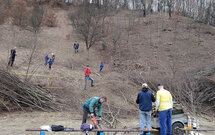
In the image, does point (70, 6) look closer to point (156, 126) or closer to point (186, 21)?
point (186, 21)

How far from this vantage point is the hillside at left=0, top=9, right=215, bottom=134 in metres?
14.1

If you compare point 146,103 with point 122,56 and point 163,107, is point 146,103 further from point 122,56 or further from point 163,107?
point 122,56

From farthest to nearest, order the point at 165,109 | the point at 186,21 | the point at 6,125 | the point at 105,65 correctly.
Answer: the point at 186,21
the point at 105,65
the point at 6,125
the point at 165,109

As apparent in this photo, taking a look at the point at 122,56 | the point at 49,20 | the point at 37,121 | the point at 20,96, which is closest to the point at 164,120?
the point at 37,121

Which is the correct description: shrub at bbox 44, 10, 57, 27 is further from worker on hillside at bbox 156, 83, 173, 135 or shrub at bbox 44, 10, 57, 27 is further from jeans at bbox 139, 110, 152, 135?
worker on hillside at bbox 156, 83, 173, 135

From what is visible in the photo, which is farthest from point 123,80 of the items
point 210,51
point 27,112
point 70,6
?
point 70,6

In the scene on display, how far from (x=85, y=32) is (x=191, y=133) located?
19741 mm

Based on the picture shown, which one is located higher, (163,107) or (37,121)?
(163,107)

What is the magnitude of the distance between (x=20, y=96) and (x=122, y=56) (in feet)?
56.5

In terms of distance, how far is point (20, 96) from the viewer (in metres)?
10.2

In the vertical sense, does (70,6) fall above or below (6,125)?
above

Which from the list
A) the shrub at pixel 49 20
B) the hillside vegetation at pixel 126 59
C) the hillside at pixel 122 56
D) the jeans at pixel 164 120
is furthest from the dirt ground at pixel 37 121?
the shrub at pixel 49 20

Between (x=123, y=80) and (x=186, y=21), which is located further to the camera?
(x=186, y=21)

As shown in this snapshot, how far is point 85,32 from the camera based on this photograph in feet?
80.8
